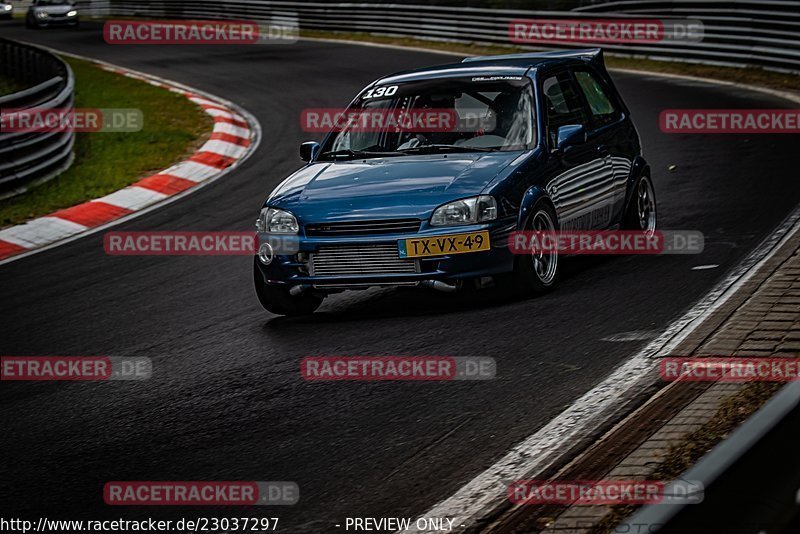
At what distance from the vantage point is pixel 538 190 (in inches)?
316

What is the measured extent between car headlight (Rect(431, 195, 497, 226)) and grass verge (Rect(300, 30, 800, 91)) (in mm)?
13583

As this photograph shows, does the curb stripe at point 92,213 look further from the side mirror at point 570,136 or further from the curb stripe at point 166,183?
the side mirror at point 570,136


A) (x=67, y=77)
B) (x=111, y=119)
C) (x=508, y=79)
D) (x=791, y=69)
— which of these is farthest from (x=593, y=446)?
(x=791, y=69)

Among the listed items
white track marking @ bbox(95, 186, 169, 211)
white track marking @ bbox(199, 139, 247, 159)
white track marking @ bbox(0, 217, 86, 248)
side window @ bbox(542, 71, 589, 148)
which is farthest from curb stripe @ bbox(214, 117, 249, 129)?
side window @ bbox(542, 71, 589, 148)

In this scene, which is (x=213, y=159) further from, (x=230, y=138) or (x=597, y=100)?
(x=597, y=100)

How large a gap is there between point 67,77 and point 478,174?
37.2 feet

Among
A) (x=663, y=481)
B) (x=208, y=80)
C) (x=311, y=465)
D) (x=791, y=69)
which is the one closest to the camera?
(x=663, y=481)

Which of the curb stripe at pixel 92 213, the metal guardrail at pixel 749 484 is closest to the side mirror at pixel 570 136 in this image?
the metal guardrail at pixel 749 484

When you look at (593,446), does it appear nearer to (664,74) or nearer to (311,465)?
(311,465)

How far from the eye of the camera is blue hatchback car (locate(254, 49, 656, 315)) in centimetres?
763

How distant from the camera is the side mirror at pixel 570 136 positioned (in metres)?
8.41

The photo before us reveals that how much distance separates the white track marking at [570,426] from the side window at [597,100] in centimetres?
222

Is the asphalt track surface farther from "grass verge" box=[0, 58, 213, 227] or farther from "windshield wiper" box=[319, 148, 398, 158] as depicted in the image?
"grass verge" box=[0, 58, 213, 227]

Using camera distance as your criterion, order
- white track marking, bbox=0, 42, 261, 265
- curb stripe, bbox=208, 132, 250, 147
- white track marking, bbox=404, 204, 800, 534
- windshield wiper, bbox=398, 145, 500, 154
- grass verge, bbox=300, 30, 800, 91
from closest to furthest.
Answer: white track marking, bbox=404, 204, 800, 534 → windshield wiper, bbox=398, 145, 500, 154 → white track marking, bbox=0, 42, 261, 265 → curb stripe, bbox=208, 132, 250, 147 → grass verge, bbox=300, 30, 800, 91
